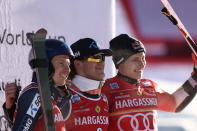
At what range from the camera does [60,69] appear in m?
3.76

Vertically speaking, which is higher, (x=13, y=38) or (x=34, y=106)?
(x=13, y=38)

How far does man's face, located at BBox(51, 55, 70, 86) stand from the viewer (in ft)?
12.3

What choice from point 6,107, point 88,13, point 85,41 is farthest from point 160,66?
point 6,107

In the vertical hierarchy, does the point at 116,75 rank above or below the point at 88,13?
below

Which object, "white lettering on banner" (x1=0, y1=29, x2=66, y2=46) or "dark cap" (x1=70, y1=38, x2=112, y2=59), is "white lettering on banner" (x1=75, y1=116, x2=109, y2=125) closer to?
"dark cap" (x1=70, y1=38, x2=112, y2=59)

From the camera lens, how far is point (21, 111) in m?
3.49

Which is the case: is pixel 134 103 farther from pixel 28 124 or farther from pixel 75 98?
pixel 28 124

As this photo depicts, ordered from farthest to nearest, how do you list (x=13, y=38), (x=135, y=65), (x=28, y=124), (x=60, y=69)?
1. (x=135, y=65)
2. (x=13, y=38)
3. (x=60, y=69)
4. (x=28, y=124)

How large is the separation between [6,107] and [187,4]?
319cm

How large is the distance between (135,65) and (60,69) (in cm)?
101

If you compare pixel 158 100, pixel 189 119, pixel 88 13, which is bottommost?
pixel 189 119

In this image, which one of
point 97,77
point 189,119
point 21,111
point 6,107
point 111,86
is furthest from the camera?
point 189,119

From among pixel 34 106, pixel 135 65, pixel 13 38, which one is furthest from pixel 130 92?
pixel 34 106

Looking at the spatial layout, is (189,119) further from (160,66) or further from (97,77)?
(97,77)
